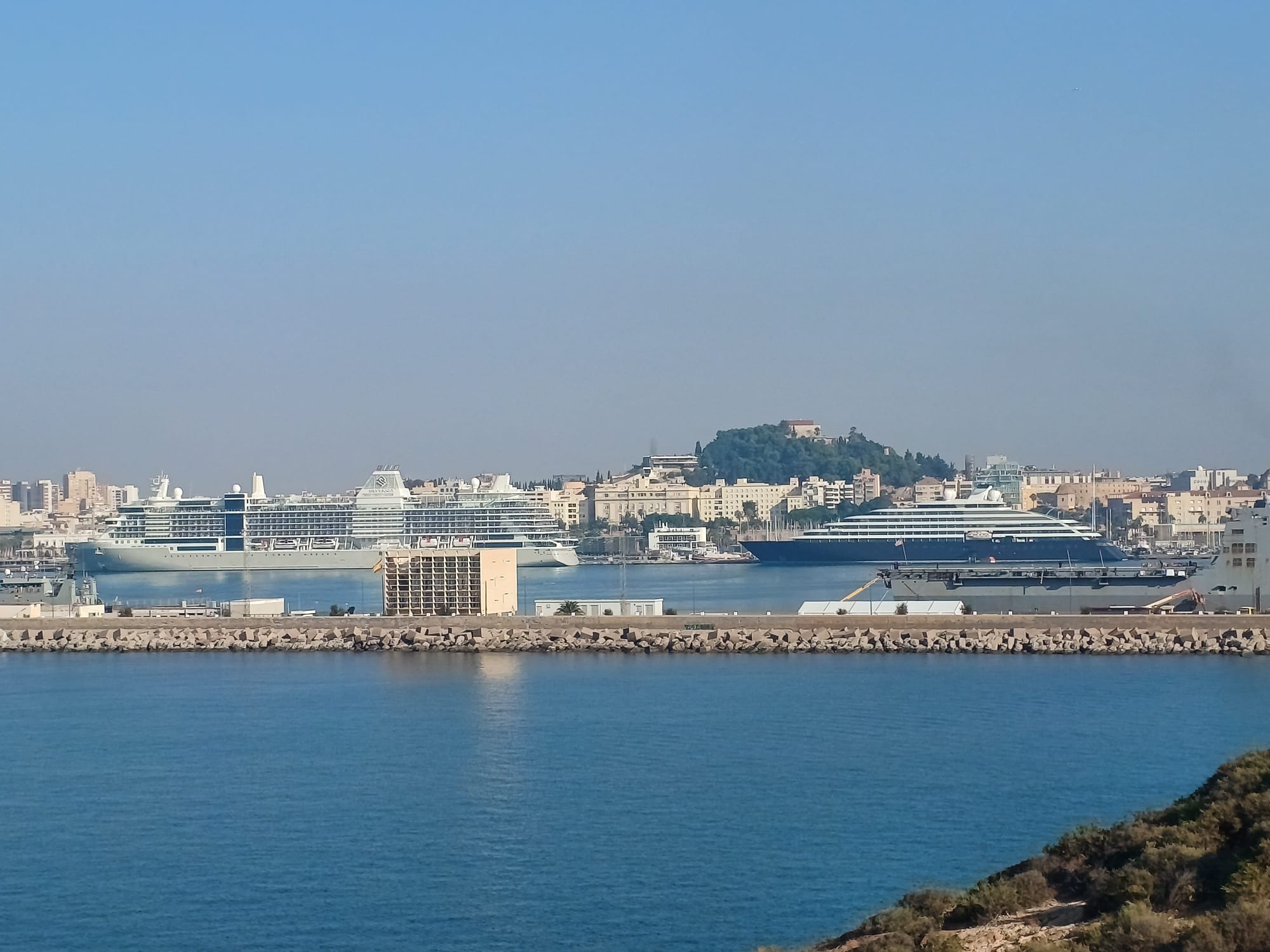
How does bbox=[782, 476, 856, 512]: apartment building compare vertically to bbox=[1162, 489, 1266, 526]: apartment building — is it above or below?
above

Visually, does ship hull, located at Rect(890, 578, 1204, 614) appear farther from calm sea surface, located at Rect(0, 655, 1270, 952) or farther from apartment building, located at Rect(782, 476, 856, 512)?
apartment building, located at Rect(782, 476, 856, 512)

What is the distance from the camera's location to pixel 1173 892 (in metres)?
7.93

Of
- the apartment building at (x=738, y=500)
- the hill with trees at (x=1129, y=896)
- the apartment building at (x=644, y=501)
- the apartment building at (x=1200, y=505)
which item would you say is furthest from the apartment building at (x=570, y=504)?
the hill with trees at (x=1129, y=896)

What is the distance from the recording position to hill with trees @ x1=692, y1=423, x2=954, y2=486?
118250mm

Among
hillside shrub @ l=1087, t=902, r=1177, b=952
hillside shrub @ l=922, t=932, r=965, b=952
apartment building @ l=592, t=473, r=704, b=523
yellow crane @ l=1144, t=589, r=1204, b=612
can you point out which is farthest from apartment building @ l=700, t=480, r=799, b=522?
hillside shrub @ l=1087, t=902, r=1177, b=952

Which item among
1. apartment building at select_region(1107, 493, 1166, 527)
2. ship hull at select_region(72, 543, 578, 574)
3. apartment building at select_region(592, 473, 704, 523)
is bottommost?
ship hull at select_region(72, 543, 578, 574)

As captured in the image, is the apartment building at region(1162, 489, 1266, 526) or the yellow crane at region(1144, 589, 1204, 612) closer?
the yellow crane at region(1144, 589, 1204, 612)

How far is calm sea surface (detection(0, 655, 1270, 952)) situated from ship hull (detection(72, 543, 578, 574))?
4211 cm

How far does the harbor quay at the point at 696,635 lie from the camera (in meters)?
26.2

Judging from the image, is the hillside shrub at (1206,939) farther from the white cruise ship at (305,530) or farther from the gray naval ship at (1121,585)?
the white cruise ship at (305,530)

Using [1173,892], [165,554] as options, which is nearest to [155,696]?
[1173,892]

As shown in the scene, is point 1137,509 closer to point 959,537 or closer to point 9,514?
point 959,537

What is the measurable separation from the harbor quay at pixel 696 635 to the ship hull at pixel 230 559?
35.3 metres

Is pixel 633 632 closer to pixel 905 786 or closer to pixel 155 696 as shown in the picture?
pixel 155 696
